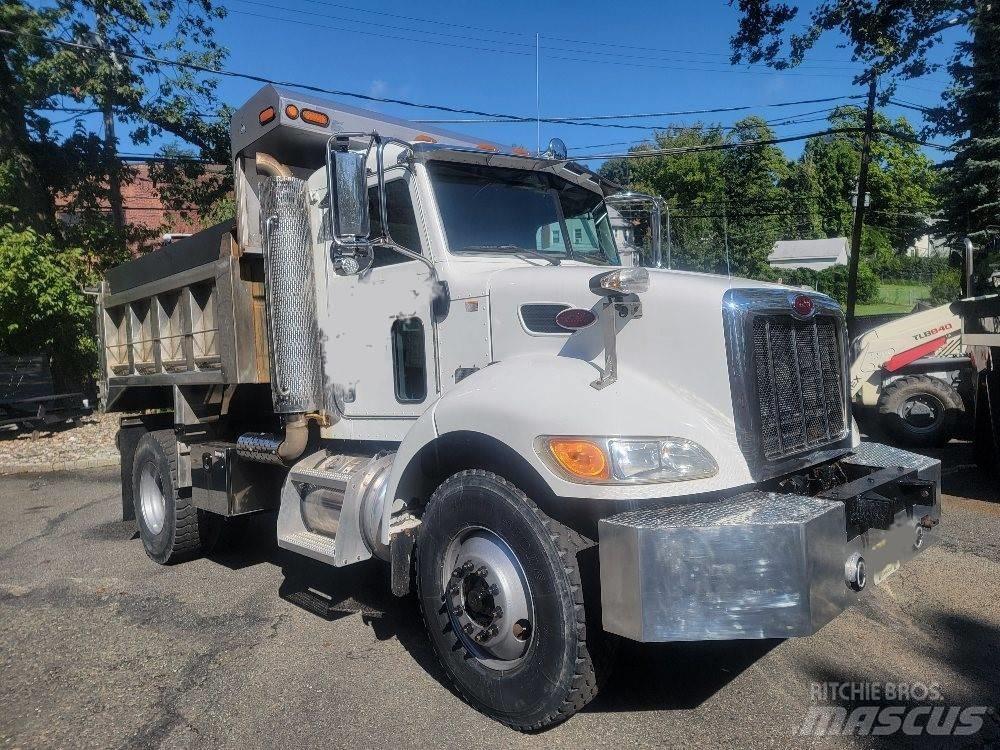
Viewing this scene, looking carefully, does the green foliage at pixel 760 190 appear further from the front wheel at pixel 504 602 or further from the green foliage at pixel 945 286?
the front wheel at pixel 504 602

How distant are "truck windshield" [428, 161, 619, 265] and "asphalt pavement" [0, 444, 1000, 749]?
2.18 metres

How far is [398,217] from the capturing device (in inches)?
167

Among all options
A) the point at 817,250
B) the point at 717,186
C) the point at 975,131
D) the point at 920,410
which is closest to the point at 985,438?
the point at 920,410

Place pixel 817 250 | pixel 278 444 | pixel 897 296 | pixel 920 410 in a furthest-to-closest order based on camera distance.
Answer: pixel 817 250
pixel 897 296
pixel 920 410
pixel 278 444

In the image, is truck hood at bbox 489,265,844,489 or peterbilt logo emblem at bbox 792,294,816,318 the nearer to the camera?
truck hood at bbox 489,265,844,489

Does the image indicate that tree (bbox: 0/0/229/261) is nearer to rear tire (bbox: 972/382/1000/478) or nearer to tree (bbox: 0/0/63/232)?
tree (bbox: 0/0/63/232)

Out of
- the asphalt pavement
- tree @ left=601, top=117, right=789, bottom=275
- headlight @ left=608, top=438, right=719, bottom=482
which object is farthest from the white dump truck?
tree @ left=601, top=117, right=789, bottom=275

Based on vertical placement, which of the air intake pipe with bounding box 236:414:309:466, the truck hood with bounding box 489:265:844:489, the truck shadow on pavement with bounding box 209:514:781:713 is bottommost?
the truck shadow on pavement with bounding box 209:514:781:713

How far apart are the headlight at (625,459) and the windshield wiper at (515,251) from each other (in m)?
1.47

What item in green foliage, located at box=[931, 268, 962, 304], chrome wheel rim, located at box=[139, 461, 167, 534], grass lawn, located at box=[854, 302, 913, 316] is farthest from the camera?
grass lawn, located at box=[854, 302, 913, 316]

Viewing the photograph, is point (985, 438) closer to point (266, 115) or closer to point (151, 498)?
point (266, 115)

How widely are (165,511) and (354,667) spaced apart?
2.79 metres

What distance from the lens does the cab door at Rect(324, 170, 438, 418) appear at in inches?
163

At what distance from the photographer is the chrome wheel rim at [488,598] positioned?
3.19 metres
